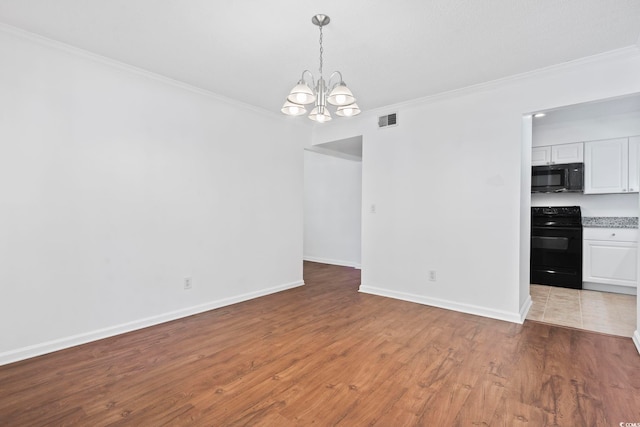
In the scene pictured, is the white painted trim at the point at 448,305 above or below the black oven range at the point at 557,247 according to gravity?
below

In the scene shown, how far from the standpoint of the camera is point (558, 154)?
4.87 meters

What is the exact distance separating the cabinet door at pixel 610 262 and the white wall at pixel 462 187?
1695 millimetres

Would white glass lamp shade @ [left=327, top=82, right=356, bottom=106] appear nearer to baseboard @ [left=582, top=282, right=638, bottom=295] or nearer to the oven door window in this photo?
the oven door window

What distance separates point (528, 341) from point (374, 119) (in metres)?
3.08

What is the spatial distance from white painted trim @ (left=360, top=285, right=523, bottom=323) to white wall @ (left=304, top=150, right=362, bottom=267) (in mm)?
1989

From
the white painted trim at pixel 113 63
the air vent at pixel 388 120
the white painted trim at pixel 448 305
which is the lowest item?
the white painted trim at pixel 448 305

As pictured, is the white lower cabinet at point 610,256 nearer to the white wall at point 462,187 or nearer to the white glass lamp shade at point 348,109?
the white wall at point 462,187

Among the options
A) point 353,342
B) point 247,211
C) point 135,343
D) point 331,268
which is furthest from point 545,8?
point 331,268

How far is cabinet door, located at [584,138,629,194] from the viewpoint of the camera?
440 cm

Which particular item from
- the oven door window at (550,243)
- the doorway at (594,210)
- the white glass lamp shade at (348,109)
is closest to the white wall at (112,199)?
the white glass lamp shade at (348,109)

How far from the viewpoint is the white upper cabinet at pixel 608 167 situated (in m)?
4.38

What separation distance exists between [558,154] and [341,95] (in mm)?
4475

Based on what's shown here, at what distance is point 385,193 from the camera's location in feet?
13.8

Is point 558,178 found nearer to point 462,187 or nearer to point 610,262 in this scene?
point 610,262
